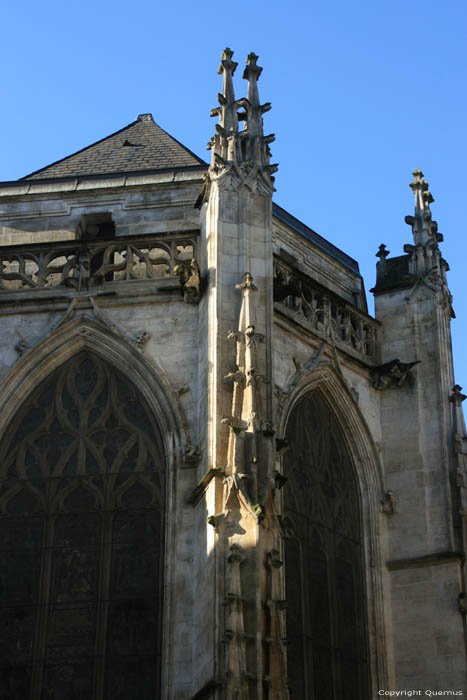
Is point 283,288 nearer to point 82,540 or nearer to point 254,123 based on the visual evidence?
point 254,123

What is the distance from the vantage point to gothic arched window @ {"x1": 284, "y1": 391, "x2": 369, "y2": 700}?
16.1m

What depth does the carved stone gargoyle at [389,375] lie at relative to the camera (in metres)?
18.7

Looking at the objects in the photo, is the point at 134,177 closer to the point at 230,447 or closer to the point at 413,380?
the point at 413,380

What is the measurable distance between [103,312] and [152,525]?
290 cm

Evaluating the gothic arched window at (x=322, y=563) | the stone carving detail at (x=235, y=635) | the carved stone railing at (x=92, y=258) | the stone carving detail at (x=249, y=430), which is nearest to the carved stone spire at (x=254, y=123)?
the carved stone railing at (x=92, y=258)

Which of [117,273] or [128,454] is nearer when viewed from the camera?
[128,454]

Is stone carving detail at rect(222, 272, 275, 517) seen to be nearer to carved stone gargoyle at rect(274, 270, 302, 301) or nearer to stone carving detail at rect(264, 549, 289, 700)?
stone carving detail at rect(264, 549, 289, 700)

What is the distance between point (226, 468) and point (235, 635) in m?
1.90

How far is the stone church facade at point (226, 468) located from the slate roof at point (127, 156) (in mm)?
2224

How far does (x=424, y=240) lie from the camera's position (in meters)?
20.0

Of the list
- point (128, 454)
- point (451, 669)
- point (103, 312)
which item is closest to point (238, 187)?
point (103, 312)

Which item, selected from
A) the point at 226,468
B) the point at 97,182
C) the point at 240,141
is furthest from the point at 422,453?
the point at 97,182

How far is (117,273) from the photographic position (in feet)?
60.8

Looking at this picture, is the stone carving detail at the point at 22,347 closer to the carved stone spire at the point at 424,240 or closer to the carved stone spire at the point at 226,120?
the carved stone spire at the point at 226,120
